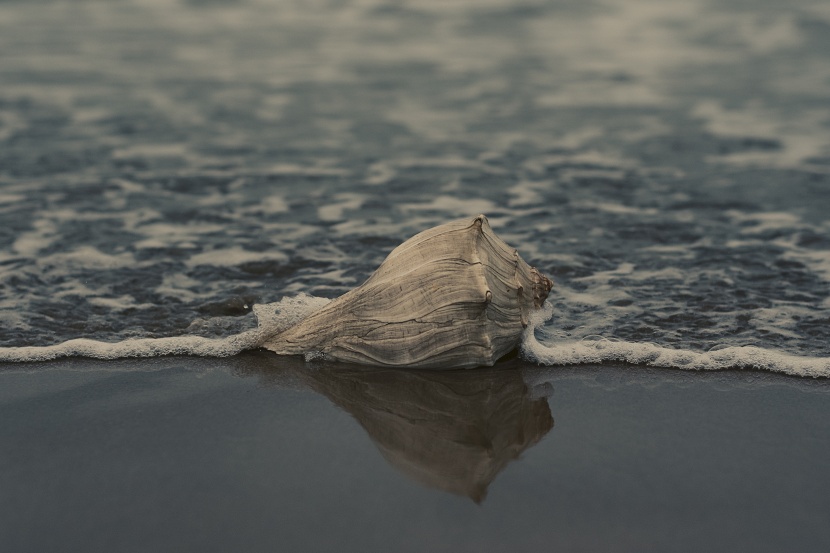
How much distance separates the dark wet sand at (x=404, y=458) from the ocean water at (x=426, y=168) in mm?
375

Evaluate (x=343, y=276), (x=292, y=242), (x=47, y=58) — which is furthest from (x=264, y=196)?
(x=47, y=58)

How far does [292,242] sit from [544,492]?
360 centimetres

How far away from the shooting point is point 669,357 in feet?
15.5

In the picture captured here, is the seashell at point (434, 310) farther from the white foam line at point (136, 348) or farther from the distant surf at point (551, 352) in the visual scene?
the white foam line at point (136, 348)

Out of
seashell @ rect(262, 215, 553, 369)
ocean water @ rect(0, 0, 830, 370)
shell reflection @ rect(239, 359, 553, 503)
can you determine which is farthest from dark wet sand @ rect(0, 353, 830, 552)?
ocean water @ rect(0, 0, 830, 370)

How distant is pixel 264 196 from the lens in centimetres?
782

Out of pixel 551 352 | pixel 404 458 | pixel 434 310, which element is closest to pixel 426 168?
pixel 551 352

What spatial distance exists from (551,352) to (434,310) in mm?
767

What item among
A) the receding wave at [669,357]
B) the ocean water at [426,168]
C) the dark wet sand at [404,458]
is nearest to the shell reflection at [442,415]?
the dark wet sand at [404,458]

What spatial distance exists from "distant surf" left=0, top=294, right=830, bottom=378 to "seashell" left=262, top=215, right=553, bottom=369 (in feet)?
0.77

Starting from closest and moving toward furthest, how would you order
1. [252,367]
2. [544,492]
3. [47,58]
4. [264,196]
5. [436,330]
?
[544,492], [436,330], [252,367], [264,196], [47,58]

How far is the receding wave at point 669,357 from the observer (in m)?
4.64

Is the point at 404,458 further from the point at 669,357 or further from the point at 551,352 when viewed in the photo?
the point at 669,357

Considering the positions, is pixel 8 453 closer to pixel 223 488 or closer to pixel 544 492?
pixel 223 488
